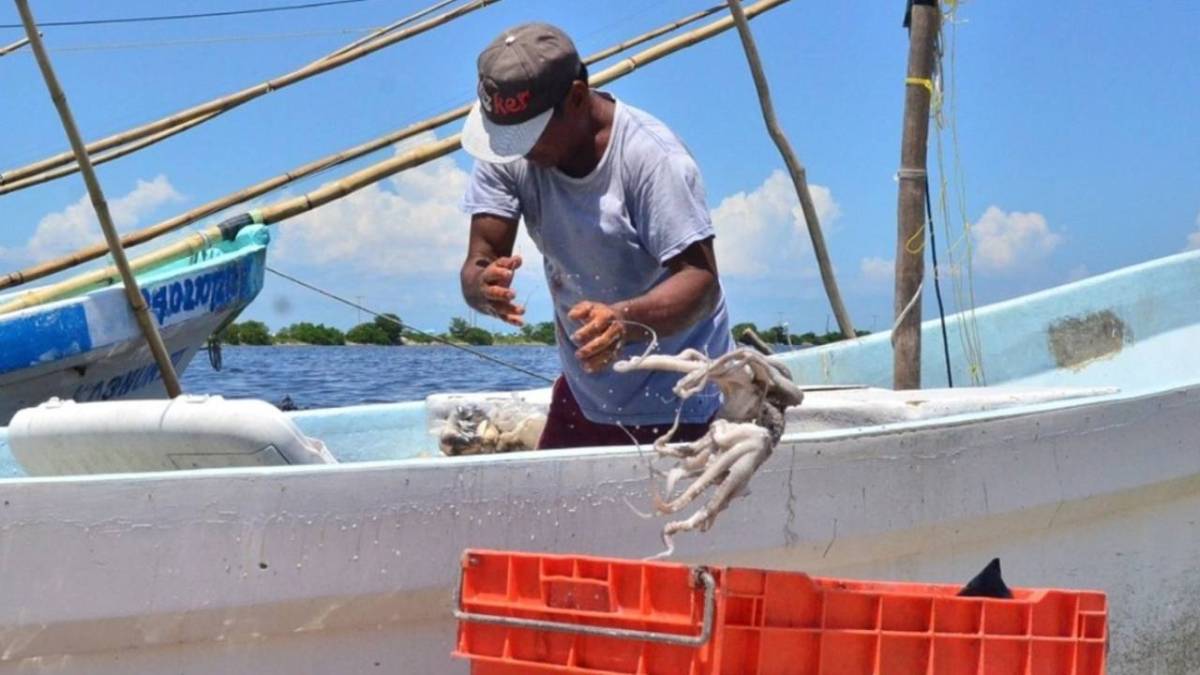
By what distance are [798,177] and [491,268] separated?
5053 mm

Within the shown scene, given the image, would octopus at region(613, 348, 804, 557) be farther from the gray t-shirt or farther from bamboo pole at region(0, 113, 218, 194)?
bamboo pole at region(0, 113, 218, 194)

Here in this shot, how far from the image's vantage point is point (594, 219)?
3.30 m

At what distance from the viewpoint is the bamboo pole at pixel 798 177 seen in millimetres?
7746

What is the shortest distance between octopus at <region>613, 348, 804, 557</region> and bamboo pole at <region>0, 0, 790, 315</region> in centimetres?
489

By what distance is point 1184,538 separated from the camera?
420cm

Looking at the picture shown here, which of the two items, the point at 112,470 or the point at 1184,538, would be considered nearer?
the point at 112,470

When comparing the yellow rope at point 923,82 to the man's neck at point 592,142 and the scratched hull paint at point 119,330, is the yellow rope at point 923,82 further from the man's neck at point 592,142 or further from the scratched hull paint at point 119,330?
the scratched hull paint at point 119,330

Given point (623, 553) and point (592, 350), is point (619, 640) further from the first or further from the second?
point (623, 553)

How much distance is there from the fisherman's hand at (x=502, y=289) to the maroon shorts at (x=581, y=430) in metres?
0.49

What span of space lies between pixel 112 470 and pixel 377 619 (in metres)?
0.90

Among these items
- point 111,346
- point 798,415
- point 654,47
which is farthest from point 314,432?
point 654,47

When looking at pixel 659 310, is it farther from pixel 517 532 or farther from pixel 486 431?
pixel 486 431

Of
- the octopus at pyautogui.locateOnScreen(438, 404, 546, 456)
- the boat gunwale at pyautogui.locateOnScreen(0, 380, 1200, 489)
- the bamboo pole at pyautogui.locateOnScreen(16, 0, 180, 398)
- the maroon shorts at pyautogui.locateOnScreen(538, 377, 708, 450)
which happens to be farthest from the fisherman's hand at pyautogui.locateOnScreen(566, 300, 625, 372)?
the bamboo pole at pyautogui.locateOnScreen(16, 0, 180, 398)

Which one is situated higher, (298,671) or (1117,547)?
(1117,547)
